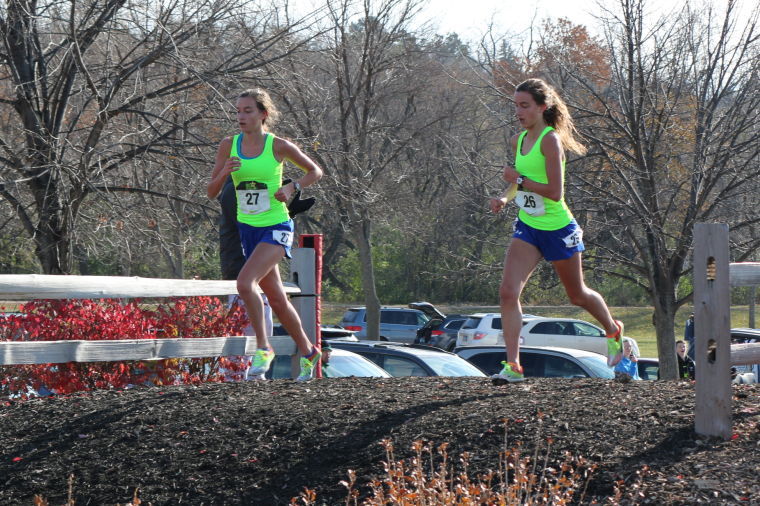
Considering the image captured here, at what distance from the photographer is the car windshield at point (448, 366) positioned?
37.6 feet

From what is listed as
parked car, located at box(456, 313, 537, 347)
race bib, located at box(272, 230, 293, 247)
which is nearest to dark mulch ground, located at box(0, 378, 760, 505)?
race bib, located at box(272, 230, 293, 247)

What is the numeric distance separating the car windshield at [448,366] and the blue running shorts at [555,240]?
5.30 metres

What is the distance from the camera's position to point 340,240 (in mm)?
47031

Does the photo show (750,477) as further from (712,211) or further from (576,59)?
(576,59)

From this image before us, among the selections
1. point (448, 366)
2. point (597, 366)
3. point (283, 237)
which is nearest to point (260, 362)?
point (283, 237)

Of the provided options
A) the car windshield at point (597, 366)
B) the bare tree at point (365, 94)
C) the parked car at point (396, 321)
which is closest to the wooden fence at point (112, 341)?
the car windshield at point (597, 366)

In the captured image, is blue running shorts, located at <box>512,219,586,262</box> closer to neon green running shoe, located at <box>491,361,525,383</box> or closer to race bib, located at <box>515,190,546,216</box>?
race bib, located at <box>515,190,546,216</box>

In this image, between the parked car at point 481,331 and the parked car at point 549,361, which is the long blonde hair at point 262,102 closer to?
the parked car at point 549,361

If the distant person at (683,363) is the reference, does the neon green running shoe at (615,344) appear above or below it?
above

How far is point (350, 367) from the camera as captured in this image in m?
10.4

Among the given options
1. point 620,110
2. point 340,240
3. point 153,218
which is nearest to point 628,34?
point 620,110

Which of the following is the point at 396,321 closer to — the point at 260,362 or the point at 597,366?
the point at 597,366

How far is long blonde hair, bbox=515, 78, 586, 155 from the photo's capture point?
6117mm

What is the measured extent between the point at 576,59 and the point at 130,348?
10.5 meters
